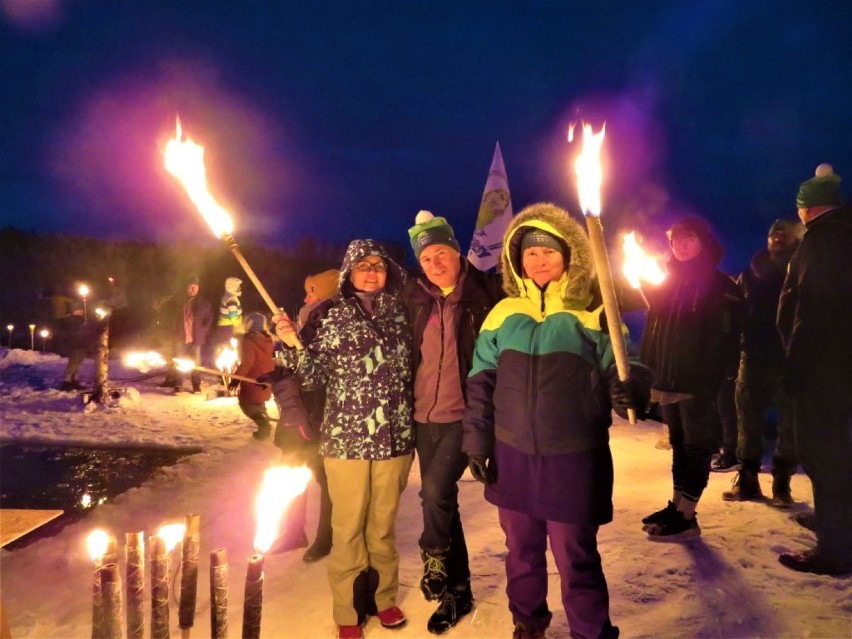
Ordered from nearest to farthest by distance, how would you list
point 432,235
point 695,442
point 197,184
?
point 197,184 → point 432,235 → point 695,442

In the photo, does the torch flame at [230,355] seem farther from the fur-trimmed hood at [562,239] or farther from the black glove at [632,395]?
the black glove at [632,395]

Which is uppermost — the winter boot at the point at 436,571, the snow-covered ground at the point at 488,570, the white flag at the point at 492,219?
the white flag at the point at 492,219

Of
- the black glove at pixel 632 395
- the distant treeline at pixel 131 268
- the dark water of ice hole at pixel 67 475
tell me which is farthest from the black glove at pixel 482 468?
the distant treeline at pixel 131 268

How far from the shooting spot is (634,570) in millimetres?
3967

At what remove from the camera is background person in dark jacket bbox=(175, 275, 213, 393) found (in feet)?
41.1

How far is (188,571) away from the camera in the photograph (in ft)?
9.53

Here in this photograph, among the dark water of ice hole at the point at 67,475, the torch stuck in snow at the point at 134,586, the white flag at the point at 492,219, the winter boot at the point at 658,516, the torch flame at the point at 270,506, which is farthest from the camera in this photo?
the white flag at the point at 492,219

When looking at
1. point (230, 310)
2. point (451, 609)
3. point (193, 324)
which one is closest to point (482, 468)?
point (451, 609)

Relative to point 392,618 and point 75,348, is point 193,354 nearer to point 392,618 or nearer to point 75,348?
point 75,348

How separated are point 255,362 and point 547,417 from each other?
5.71m

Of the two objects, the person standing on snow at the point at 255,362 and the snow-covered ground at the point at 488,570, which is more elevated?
the person standing on snow at the point at 255,362

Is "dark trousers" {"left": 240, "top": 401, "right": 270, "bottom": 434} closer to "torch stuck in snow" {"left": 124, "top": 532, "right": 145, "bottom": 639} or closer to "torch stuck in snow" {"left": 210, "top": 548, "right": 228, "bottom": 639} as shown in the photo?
"torch stuck in snow" {"left": 124, "top": 532, "right": 145, "bottom": 639}

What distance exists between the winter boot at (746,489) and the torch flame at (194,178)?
5232mm

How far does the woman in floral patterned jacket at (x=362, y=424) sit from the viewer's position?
3234 mm
